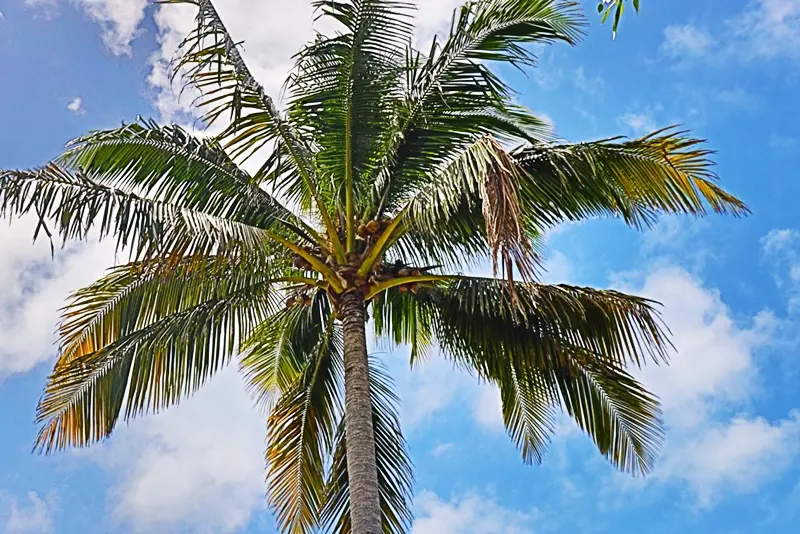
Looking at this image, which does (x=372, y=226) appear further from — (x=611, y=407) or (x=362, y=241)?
(x=611, y=407)

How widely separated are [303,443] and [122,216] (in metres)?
3.49

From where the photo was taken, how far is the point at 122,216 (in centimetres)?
696

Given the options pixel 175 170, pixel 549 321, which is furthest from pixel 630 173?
pixel 175 170

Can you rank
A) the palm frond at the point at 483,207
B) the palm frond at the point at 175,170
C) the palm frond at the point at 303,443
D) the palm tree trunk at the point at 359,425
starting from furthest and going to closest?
the palm frond at the point at 303,443, the palm frond at the point at 175,170, the palm tree trunk at the point at 359,425, the palm frond at the point at 483,207

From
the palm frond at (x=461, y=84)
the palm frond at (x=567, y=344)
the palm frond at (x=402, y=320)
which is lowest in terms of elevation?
the palm frond at (x=567, y=344)

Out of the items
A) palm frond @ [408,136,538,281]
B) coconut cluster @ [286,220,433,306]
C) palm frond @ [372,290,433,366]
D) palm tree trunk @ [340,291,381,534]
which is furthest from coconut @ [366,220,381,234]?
palm frond @ [372,290,433,366]

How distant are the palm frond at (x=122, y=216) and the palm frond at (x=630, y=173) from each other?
2721mm

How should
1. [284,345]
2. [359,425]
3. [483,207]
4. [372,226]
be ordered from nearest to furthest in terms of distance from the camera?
[483,207]
[359,425]
[372,226]
[284,345]

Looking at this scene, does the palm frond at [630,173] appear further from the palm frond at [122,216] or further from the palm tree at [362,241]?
the palm frond at [122,216]

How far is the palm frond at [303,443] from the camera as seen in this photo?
921 centimetres

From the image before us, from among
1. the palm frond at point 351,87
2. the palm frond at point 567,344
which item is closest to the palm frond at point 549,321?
the palm frond at point 567,344

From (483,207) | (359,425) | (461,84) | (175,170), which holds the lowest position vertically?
(359,425)

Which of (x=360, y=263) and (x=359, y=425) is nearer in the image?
(x=359, y=425)

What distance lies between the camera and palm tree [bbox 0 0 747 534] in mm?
7844
